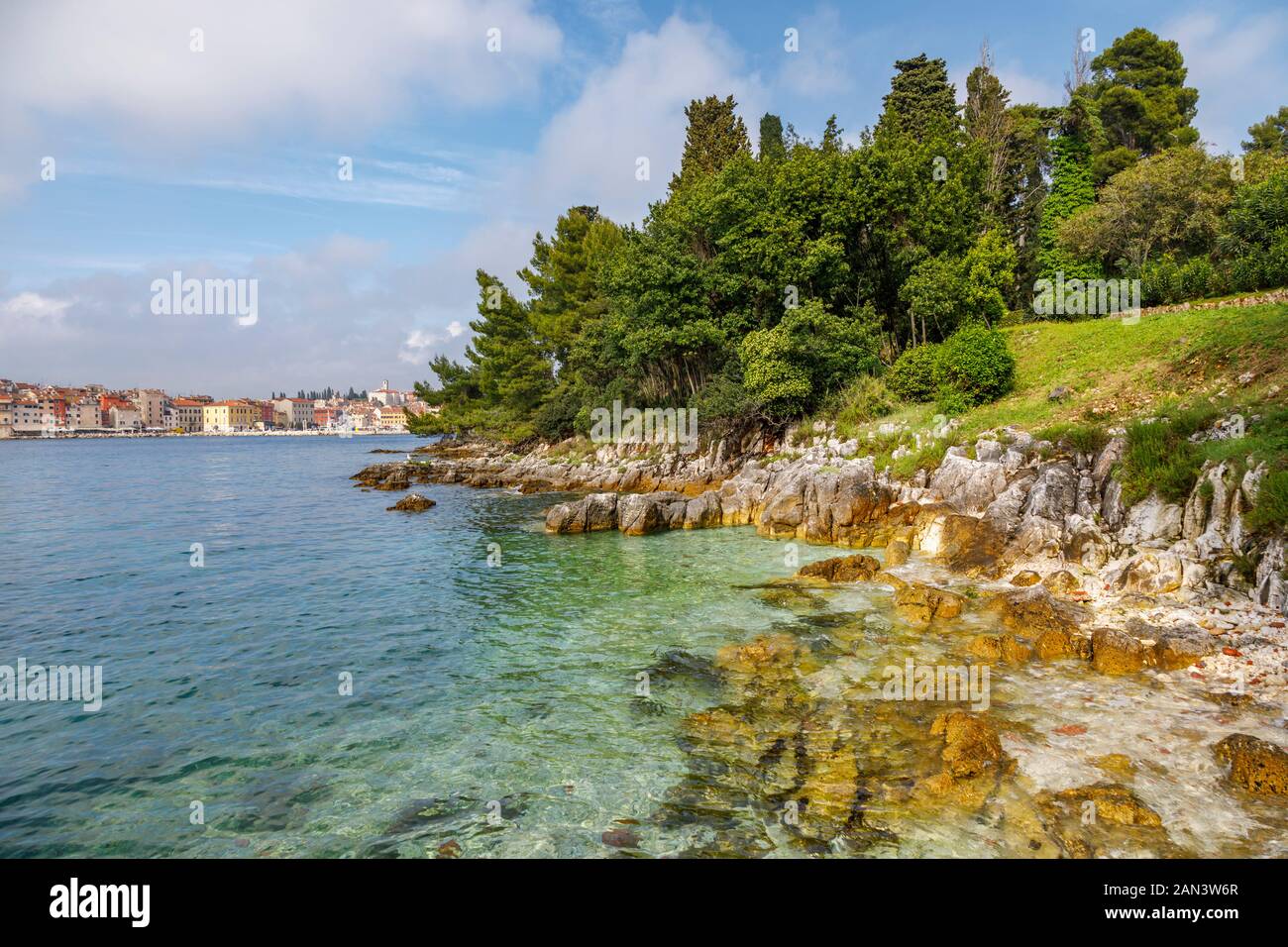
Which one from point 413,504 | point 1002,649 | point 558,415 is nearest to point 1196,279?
point 1002,649


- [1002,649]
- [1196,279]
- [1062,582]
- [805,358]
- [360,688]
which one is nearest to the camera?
[1002,649]

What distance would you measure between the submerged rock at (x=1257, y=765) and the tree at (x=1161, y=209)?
35.2 m

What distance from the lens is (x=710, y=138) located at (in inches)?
2169

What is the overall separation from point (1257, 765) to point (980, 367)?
22.2 meters

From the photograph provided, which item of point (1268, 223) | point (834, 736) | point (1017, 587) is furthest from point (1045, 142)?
point (834, 736)

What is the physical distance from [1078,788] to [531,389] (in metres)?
55.8

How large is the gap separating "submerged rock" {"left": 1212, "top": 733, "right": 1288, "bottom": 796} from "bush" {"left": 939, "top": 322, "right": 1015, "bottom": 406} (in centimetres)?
2144

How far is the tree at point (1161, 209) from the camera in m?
33.1

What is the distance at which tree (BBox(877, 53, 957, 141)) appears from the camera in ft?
163

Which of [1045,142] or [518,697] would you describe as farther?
[1045,142]

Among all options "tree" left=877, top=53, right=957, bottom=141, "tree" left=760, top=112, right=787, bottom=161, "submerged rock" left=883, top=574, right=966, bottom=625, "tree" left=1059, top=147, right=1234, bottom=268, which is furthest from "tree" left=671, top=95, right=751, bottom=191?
"submerged rock" left=883, top=574, right=966, bottom=625

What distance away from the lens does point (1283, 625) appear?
34.8ft

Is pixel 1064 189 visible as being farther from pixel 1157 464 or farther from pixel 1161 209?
pixel 1157 464

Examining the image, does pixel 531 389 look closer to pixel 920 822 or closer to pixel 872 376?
pixel 872 376
